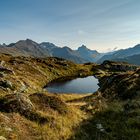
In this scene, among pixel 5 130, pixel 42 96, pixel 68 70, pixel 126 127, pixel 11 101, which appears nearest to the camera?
pixel 5 130

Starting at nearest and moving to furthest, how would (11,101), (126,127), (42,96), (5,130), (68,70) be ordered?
(5,130) → (126,127) → (11,101) → (42,96) → (68,70)

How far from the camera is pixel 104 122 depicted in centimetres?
1650

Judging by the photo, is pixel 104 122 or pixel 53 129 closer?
pixel 53 129

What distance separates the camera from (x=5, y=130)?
1270 centimetres

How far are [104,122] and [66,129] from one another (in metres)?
3.20

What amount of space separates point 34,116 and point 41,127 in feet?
4.71

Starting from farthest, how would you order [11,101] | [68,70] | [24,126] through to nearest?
[68,70], [11,101], [24,126]

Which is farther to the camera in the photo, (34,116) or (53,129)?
(34,116)

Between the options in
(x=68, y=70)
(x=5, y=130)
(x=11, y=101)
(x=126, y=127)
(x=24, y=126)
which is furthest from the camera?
(x=68, y=70)

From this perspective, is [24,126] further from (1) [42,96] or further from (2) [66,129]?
(1) [42,96]

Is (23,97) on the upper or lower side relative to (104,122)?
upper

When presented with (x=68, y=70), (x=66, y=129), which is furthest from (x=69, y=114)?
(x=68, y=70)

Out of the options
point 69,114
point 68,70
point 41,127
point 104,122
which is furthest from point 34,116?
point 68,70

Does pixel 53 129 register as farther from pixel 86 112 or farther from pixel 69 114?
pixel 86 112
